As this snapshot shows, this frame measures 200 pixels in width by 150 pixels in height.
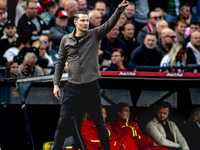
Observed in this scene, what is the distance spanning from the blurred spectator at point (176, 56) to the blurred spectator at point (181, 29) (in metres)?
0.27

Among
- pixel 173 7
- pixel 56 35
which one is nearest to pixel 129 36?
pixel 173 7

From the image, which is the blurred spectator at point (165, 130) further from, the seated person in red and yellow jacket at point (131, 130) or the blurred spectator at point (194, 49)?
the blurred spectator at point (194, 49)

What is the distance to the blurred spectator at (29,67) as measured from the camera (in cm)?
670

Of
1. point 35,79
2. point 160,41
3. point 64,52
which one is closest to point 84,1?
point 160,41

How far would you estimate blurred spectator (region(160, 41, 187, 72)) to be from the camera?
7.95 metres

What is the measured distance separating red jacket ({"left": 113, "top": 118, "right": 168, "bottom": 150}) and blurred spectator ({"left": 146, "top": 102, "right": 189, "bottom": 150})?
79 millimetres

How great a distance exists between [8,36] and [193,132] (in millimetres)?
5335

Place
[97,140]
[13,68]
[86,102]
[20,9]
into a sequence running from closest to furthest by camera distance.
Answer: [86,102] < [97,140] < [13,68] < [20,9]

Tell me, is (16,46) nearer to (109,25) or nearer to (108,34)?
(108,34)

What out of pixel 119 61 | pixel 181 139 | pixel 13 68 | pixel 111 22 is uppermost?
pixel 111 22

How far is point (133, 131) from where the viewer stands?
→ 408cm


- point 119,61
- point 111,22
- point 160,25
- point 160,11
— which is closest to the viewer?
point 111,22

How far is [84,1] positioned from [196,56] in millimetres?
3271

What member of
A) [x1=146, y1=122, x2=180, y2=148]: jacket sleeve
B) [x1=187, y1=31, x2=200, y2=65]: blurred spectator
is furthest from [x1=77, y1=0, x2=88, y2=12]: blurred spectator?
[x1=146, y1=122, x2=180, y2=148]: jacket sleeve
